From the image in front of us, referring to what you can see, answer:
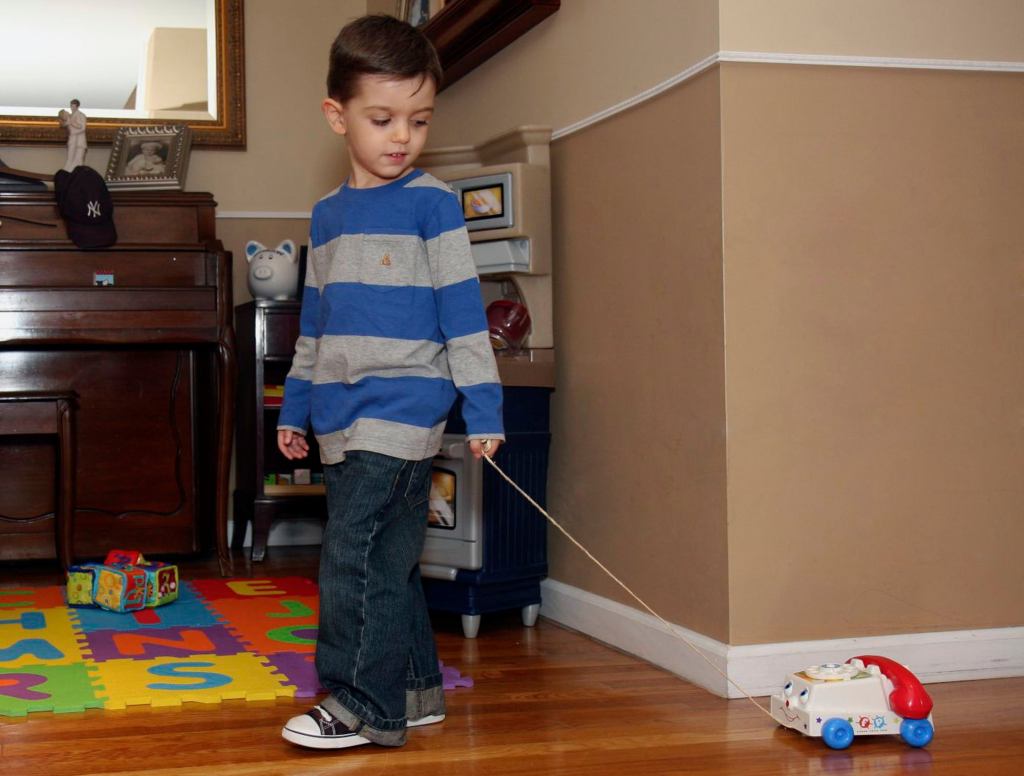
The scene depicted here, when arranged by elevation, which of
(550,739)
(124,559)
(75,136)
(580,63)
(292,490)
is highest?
(75,136)

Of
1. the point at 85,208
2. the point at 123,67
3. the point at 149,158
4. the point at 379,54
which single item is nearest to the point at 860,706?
the point at 379,54

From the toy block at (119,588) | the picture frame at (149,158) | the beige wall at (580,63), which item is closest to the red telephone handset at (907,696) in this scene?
the beige wall at (580,63)

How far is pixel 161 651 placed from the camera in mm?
2520

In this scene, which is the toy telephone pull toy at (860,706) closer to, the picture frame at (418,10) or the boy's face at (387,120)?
the boy's face at (387,120)

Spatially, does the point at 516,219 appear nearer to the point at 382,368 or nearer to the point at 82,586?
the point at 382,368

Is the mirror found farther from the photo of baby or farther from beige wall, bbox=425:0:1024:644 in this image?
beige wall, bbox=425:0:1024:644

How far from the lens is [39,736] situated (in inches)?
75.5

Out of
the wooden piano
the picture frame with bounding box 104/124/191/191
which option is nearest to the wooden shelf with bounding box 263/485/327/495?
the wooden piano

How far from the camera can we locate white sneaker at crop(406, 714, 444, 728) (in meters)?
1.99

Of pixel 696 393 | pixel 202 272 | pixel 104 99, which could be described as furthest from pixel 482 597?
pixel 104 99

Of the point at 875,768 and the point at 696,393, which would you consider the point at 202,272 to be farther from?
the point at 875,768

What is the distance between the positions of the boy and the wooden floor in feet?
0.32

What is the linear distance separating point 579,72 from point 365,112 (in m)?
1.03

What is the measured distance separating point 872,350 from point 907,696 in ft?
2.18
